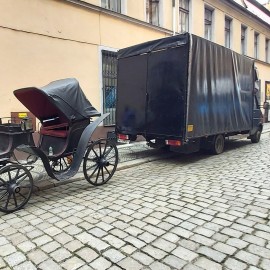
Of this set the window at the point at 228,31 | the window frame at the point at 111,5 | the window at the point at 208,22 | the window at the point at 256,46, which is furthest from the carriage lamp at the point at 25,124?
the window at the point at 256,46

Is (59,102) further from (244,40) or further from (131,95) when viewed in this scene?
(244,40)

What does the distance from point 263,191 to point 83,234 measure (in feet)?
10.4

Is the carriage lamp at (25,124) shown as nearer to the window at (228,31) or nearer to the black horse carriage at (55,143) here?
the black horse carriage at (55,143)

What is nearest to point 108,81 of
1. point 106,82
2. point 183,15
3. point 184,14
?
point 106,82

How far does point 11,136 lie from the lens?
171 inches

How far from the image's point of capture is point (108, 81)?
1012cm

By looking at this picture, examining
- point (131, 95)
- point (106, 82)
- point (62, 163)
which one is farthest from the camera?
point (106, 82)

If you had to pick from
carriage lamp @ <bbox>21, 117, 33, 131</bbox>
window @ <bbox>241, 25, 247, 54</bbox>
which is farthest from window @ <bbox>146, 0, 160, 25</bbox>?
window @ <bbox>241, 25, 247, 54</bbox>

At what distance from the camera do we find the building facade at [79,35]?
7.39m

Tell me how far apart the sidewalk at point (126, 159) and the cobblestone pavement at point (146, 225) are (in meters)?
0.18

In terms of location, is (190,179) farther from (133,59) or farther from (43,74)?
(43,74)

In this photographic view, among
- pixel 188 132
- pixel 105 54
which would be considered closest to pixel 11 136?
pixel 188 132

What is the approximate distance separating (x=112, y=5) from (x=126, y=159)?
231 inches

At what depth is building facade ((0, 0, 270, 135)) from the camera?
739cm
